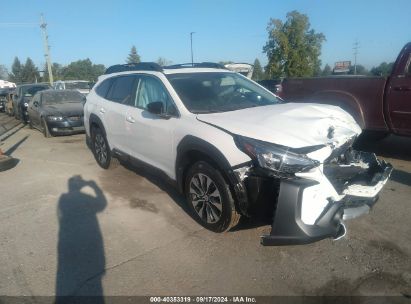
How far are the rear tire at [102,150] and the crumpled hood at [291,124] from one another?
302cm

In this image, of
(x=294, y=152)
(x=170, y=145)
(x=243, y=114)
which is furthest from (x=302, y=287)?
(x=170, y=145)

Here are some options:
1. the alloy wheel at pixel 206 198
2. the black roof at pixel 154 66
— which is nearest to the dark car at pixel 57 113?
the black roof at pixel 154 66

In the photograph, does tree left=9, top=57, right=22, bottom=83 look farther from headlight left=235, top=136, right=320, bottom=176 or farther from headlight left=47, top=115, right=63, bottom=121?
headlight left=235, top=136, right=320, bottom=176

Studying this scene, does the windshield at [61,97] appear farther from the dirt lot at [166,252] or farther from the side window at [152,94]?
the side window at [152,94]

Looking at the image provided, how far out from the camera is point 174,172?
14.5 ft

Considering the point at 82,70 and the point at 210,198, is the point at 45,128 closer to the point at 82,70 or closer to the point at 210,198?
the point at 210,198

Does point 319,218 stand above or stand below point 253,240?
above

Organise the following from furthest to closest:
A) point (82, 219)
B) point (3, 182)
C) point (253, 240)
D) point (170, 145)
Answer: point (3, 182)
point (82, 219)
point (170, 145)
point (253, 240)

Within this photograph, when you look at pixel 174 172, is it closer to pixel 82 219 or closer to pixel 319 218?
pixel 82 219

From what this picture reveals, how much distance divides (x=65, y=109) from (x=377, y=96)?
8.83 metres

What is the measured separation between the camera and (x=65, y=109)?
1133cm

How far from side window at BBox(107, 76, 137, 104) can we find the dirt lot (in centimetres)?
145

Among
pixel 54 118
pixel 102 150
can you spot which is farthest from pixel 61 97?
pixel 102 150

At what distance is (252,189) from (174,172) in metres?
1.38
